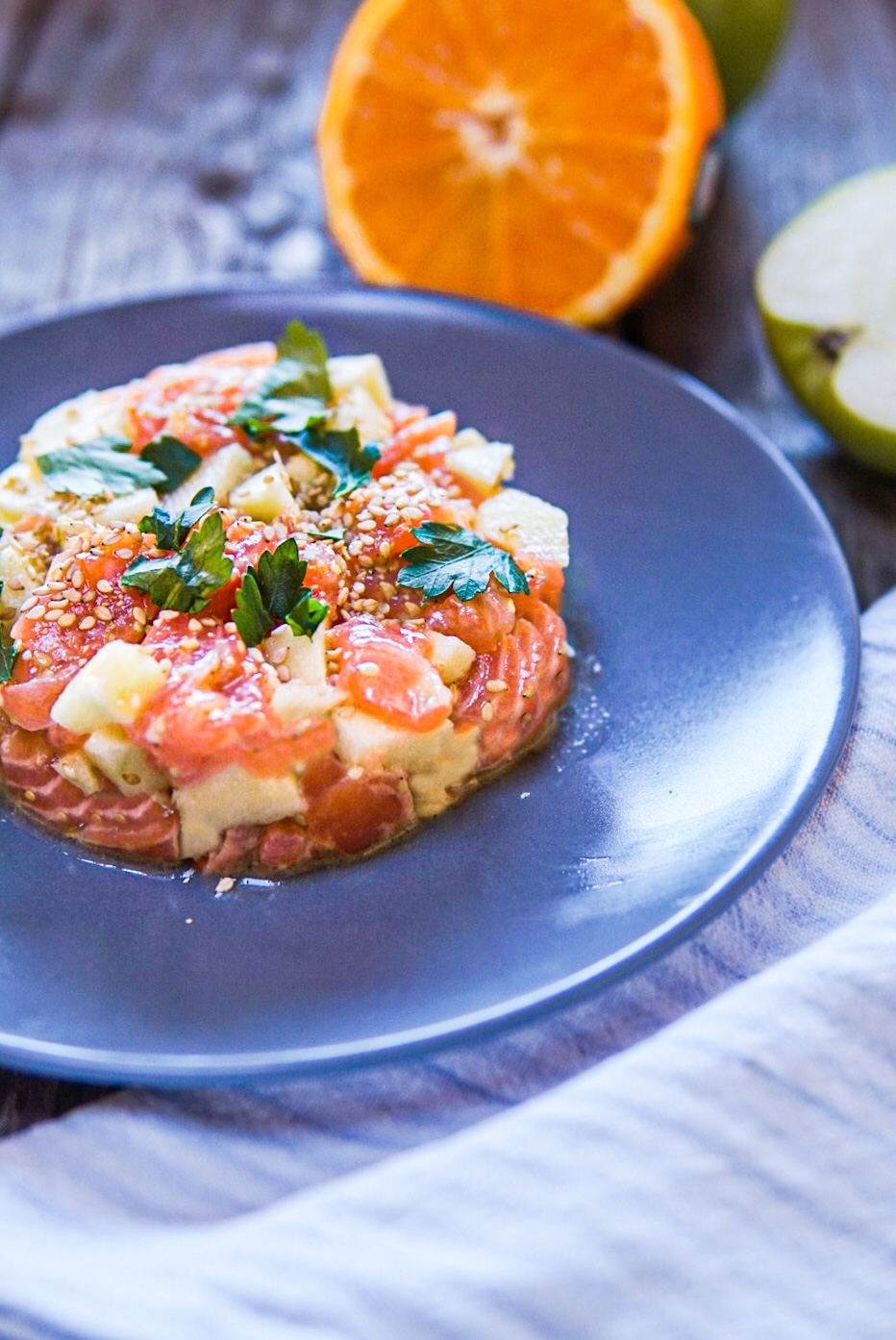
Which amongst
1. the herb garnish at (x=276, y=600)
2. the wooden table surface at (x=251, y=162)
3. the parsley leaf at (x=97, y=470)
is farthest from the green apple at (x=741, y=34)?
the herb garnish at (x=276, y=600)

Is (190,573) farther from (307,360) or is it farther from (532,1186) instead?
(532,1186)

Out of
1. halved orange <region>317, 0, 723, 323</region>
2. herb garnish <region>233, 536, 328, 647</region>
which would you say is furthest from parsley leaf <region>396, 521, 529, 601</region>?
halved orange <region>317, 0, 723, 323</region>

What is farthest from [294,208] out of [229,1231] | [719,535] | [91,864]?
[229,1231]

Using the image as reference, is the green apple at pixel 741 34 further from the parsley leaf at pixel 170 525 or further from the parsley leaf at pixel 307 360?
the parsley leaf at pixel 170 525

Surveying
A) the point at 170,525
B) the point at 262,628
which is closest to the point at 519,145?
the point at 170,525

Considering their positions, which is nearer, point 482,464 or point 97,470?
point 97,470

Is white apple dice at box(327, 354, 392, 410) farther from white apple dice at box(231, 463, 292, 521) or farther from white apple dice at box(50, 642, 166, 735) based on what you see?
white apple dice at box(50, 642, 166, 735)
